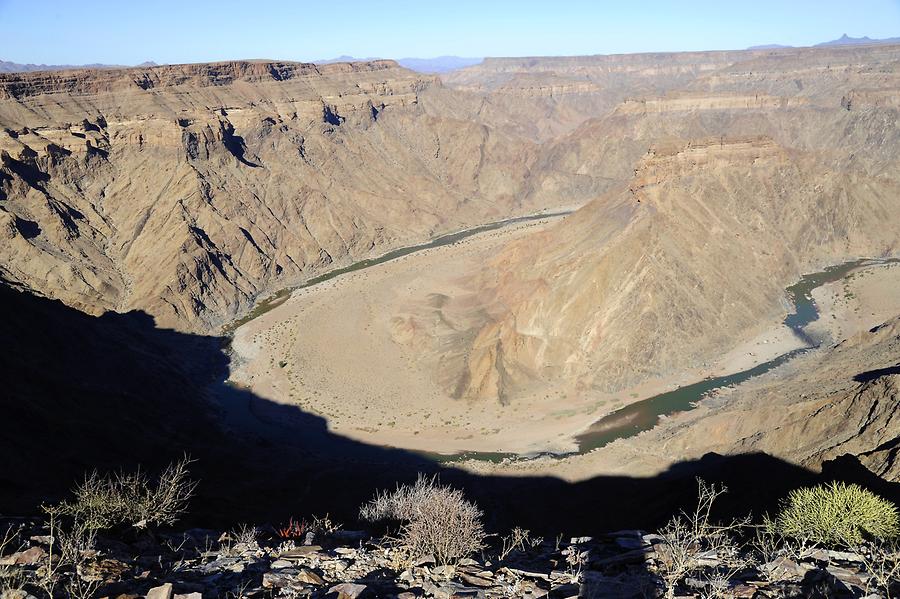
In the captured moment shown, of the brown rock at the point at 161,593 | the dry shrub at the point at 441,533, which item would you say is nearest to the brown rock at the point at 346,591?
the dry shrub at the point at 441,533

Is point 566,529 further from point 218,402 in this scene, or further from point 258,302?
point 258,302

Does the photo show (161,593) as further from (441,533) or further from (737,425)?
(737,425)

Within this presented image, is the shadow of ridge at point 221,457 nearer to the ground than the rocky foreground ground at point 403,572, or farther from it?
nearer to the ground

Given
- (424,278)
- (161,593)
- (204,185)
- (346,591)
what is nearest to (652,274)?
(424,278)

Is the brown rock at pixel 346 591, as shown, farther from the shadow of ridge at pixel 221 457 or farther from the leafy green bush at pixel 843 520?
the shadow of ridge at pixel 221 457

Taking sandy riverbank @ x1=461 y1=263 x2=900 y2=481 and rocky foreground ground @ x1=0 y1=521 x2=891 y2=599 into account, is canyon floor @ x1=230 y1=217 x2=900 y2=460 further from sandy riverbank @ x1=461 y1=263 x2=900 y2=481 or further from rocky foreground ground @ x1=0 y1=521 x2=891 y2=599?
rocky foreground ground @ x1=0 y1=521 x2=891 y2=599

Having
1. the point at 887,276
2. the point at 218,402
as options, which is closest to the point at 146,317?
the point at 218,402
